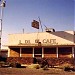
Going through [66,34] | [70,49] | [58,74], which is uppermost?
[66,34]

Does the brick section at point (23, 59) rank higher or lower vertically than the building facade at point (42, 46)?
lower

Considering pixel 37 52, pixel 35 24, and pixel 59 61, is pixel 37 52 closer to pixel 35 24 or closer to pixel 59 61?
pixel 35 24

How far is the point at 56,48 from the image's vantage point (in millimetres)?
35438

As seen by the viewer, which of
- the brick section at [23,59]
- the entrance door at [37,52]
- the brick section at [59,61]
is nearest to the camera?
the brick section at [59,61]

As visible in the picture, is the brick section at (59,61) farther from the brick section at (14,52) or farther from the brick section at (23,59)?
the brick section at (14,52)

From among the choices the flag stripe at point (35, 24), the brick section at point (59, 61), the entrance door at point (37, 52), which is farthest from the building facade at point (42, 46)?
the flag stripe at point (35, 24)

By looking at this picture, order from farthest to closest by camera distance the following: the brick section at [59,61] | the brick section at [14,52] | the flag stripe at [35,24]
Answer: the brick section at [14,52], the flag stripe at [35,24], the brick section at [59,61]

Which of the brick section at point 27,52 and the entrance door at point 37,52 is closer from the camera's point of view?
the entrance door at point 37,52

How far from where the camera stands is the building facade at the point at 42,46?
34.7 meters

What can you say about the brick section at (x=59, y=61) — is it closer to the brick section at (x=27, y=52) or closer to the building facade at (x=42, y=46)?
the building facade at (x=42, y=46)

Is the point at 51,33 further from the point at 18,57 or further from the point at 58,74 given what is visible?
the point at 58,74

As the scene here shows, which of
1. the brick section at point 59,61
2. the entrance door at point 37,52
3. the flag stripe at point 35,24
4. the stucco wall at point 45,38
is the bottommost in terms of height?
the brick section at point 59,61

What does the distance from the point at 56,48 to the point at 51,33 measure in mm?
2812

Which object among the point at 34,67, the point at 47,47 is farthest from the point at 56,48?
the point at 34,67
